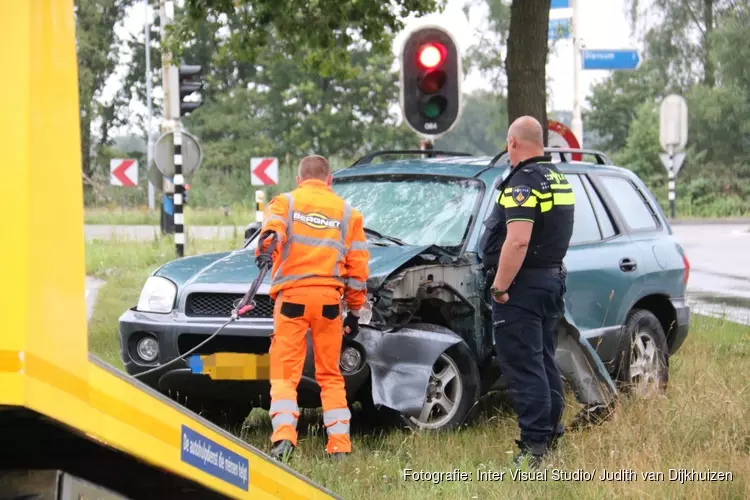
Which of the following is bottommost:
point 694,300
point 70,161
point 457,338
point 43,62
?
point 694,300

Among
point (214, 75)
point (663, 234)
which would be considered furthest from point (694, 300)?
point (214, 75)

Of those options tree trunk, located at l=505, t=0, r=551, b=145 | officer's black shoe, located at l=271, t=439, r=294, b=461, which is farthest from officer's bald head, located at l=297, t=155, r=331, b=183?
tree trunk, located at l=505, t=0, r=551, b=145

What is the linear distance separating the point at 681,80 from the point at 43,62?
47767 mm

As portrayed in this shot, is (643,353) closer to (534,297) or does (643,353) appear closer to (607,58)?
(534,297)

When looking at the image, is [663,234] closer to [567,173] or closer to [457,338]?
[567,173]

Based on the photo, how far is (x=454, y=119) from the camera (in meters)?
10.3

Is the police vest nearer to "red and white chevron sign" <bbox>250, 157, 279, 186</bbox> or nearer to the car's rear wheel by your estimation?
the car's rear wheel

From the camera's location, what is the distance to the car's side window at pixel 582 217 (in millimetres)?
7453

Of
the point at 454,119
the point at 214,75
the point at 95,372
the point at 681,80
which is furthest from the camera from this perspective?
the point at 214,75

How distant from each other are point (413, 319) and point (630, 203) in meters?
2.40

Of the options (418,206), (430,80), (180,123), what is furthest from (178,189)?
(418,206)

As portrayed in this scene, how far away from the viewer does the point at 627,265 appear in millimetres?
7555

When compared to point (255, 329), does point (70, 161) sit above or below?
above

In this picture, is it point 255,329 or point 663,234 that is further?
point 663,234
